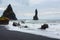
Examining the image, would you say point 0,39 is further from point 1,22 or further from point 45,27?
point 1,22

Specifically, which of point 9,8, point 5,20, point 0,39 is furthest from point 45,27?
point 9,8

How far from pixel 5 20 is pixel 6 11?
7908 centimetres

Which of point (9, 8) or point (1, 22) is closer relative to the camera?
point (1, 22)

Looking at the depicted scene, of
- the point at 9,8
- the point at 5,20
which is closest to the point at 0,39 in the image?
the point at 5,20

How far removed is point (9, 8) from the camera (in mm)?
130125

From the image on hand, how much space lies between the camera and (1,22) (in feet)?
174

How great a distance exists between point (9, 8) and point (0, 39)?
113 m

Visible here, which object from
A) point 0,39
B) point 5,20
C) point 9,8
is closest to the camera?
point 0,39

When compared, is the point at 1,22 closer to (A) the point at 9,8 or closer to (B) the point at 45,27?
(B) the point at 45,27

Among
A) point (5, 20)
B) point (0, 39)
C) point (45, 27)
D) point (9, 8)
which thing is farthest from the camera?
point (9, 8)

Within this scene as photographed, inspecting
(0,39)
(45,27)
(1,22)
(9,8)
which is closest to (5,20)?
(1,22)

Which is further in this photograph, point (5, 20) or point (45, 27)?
point (5, 20)

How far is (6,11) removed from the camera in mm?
131000

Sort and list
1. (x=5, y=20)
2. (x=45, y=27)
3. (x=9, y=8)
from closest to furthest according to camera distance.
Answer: (x=45, y=27)
(x=5, y=20)
(x=9, y=8)
